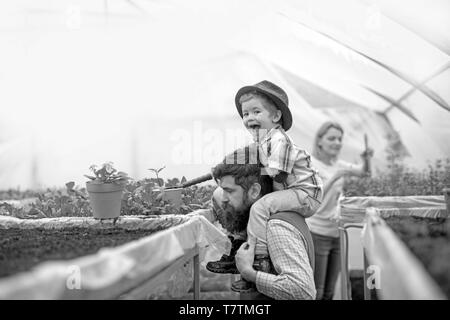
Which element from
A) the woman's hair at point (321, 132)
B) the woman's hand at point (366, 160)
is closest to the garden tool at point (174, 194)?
the woman's hair at point (321, 132)

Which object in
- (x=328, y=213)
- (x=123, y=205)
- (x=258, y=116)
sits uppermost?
(x=258, y=116)

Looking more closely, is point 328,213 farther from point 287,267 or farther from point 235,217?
point 287,267

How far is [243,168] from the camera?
1.42m

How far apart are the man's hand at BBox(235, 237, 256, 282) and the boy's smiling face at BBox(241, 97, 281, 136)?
403 millimetres

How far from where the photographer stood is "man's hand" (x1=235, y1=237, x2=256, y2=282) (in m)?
1.30

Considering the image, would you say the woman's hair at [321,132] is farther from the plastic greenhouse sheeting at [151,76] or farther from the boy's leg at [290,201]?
the boy's leg at [290,201]

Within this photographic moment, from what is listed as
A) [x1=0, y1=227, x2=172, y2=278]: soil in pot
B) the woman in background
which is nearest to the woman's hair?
the woman in background

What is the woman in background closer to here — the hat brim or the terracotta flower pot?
the hat brim

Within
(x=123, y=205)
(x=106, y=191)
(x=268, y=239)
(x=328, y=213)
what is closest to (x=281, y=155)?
(x=268, y=239)

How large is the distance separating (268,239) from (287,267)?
107 millimetres

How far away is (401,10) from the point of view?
2.85 metres

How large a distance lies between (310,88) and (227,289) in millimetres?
1792
